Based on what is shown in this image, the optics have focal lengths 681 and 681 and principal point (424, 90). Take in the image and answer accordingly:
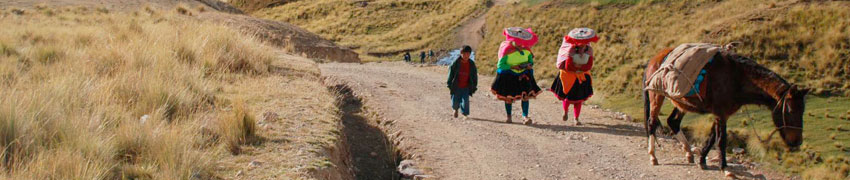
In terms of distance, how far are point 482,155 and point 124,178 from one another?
15.9 ft

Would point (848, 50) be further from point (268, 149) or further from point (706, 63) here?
point (268, 149)

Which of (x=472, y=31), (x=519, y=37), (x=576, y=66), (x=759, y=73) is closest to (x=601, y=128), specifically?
(x=576, y=66)

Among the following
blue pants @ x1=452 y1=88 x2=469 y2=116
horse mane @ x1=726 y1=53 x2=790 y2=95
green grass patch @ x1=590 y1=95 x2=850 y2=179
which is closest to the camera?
horse mane @ x1=726 y1=53 x2=790 y2=95

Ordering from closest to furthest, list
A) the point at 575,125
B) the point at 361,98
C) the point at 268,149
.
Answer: the point at 268,149 → the point at 575,125 → the point at 361,98

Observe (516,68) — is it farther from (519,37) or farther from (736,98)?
(736,98)

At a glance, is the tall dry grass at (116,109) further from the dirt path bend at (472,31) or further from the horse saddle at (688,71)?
the dirt path bend at (472,31)

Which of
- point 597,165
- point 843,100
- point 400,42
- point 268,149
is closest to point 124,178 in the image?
point 268,149

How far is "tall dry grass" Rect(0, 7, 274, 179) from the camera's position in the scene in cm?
534

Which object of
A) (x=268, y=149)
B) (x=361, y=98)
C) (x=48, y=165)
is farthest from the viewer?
(x=361, y=98)

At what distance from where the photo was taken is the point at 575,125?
451 inches

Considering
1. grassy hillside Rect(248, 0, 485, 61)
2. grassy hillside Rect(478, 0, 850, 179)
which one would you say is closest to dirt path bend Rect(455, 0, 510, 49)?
grassy hillside Rect(248, 0, 485, 61)

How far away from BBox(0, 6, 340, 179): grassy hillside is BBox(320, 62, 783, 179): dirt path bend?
148cm

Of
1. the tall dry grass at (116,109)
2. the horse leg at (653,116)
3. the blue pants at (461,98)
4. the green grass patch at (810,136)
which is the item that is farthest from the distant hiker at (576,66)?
the tall dry grass at (116,109)

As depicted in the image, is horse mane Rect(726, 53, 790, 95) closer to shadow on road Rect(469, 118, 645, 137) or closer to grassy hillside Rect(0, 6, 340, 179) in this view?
shadow on road Rect(469, 118, 645, 137)
